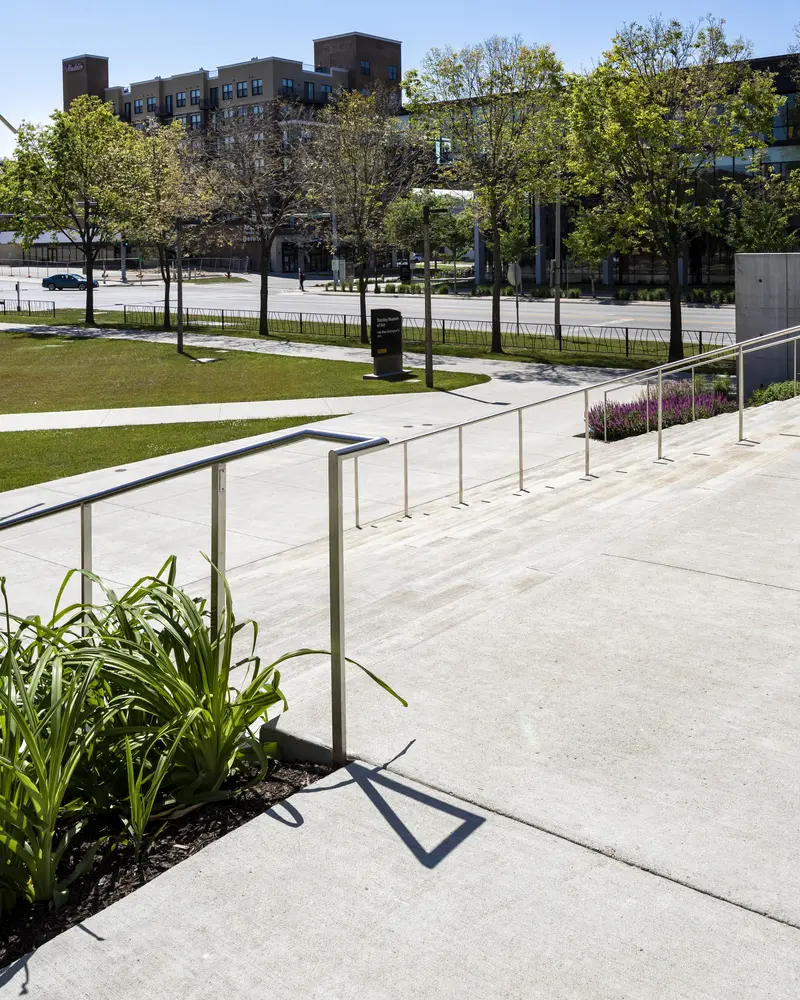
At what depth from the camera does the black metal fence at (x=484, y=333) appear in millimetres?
36812

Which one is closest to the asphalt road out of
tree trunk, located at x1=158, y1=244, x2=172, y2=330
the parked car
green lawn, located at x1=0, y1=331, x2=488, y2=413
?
the parked car

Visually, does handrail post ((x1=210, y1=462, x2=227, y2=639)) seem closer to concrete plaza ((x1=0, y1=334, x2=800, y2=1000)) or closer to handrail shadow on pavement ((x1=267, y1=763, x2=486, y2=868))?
concrete plaza ((x1=0, y1=334, x2=800, y2=1000))

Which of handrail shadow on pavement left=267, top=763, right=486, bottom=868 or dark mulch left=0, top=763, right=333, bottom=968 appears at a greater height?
handrail shadow on pavement left=267, top=763, right=486, bottom=868

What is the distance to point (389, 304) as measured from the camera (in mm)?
60000

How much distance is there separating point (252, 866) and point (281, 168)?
45.9 meters

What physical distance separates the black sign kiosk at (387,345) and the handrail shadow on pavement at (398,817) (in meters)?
23.9

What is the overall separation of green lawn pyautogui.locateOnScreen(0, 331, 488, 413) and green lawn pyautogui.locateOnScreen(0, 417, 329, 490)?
3.73m

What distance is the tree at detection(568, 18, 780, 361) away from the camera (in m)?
30.2

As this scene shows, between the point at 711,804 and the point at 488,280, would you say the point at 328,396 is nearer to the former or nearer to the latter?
the point at 711,804

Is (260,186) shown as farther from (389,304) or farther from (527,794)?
(527,794)

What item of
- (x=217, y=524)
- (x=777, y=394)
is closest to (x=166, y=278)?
(x=777, y=394)

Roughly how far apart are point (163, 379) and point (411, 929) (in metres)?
26.9

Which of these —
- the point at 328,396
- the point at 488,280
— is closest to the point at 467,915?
the point at 328,396

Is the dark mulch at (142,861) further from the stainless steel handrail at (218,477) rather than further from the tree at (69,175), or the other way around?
the tree at (69,175)
